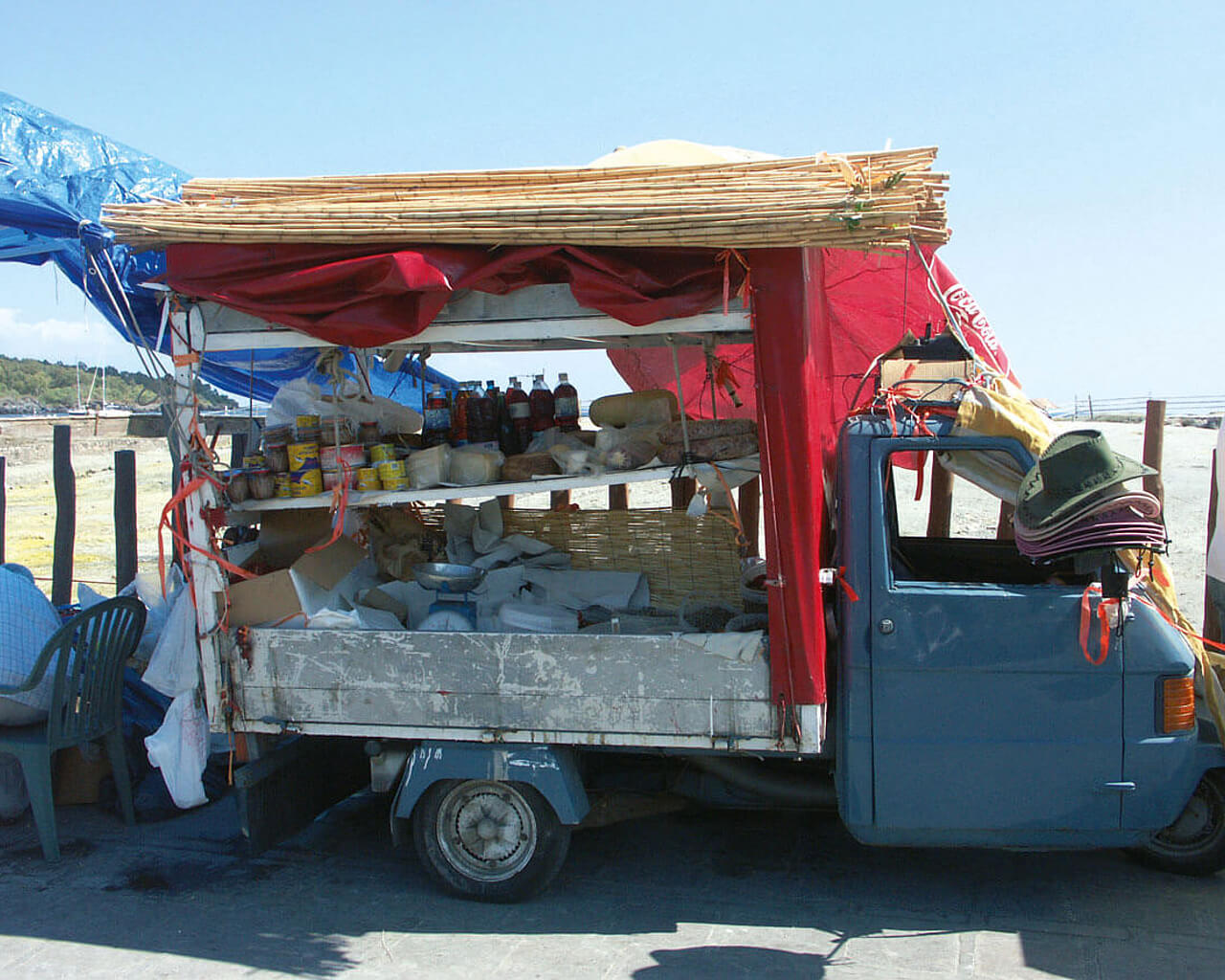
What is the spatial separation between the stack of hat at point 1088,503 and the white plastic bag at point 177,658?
3.45m

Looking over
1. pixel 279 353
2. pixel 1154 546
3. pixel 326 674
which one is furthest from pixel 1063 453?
pixel 279 353

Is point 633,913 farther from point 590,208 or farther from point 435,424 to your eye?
point 590,208

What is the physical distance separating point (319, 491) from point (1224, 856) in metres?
4.08

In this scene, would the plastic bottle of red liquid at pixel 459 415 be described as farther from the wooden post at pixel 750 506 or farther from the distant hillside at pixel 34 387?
the distant hillside at pixel 34 387

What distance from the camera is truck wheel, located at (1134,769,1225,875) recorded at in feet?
13.0

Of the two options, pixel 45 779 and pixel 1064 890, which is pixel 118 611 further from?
pixel 1064 890

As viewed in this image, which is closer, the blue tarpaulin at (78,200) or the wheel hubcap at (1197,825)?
the wheel hubcap at (1197,825)

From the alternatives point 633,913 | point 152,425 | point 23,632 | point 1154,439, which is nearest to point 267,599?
point 23,632

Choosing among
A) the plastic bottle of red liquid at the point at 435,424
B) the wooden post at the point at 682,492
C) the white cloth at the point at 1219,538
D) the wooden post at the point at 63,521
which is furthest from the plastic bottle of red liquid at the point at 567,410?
the wooden post at the point at 63,521

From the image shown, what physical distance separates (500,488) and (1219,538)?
3345mm

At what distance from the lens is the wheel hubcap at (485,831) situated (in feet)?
13.4

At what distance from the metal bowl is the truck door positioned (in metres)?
2.03

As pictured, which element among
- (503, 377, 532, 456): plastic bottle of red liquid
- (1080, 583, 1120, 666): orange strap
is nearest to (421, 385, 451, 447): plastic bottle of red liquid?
(503, 377, 532, 456): plastic bottle of red liquid

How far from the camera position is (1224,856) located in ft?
13.2
